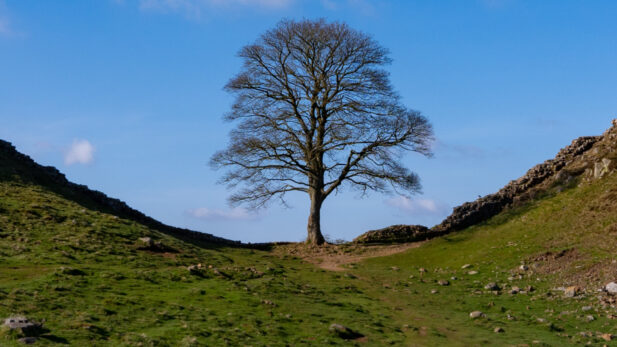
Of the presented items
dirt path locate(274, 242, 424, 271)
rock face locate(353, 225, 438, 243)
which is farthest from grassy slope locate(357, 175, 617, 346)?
rock face locate(353, 225, 438, 243)

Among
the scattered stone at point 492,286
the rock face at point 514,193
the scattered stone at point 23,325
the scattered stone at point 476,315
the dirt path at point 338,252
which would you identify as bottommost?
the scattered stone at point 23,325

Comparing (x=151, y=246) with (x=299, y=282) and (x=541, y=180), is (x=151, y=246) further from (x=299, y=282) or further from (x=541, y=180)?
(x=541, y=180)

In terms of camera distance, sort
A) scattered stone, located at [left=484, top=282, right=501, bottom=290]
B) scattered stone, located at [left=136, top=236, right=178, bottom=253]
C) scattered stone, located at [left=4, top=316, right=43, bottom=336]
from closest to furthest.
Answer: scattered stone, located at [left=4, top=316, right=43, bottom=336], scattered stone, located at [left=484, top=282, right=501, bottom=290], scattered stone, located at [left=136, top=236, right=178, bottom=253]

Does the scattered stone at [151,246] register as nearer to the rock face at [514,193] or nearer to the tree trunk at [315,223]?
the tree trunk at [315,223]

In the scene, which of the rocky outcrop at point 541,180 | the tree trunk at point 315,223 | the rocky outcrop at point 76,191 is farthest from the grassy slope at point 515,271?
the rocky outcrop at point 76,191

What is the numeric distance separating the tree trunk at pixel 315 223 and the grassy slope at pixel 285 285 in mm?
5462

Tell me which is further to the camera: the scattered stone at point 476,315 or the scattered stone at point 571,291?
the scattered stone at point 571,291

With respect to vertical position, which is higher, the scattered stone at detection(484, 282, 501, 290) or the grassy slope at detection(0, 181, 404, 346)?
the scattered stone at detection(484, 282, 501, 290)

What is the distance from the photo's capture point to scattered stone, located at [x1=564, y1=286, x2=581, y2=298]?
23.5m

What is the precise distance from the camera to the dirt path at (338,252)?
122ft

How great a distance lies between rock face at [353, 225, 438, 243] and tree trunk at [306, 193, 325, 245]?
291 cm

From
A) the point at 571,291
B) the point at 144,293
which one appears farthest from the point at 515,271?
the point at 144,293

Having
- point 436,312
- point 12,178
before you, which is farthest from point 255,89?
point 436,312

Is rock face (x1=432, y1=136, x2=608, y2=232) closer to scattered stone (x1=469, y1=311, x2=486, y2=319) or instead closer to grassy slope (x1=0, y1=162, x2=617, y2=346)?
grassy slope (x1=0, y1=162, x2=617, y2=346)
